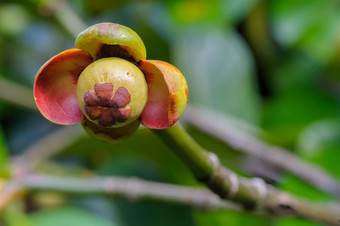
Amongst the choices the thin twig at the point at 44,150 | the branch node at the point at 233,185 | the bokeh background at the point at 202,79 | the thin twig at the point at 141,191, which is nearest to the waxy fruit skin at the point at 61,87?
the branch node at the point at 233,185

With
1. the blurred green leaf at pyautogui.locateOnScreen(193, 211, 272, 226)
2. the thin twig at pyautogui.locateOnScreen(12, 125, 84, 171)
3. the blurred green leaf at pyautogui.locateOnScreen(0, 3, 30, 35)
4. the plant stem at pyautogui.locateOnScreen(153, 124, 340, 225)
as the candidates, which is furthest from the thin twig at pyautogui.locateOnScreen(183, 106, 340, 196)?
the blurred green leaf at pyautogui.locateOnScreen(0, 3, 30, 35)

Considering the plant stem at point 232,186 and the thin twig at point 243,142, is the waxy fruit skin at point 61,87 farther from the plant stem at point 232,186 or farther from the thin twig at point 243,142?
the thin twig at point 243,142

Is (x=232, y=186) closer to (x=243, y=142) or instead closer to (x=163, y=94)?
(x=163, y=94)

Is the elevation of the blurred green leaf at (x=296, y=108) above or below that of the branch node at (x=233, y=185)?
above

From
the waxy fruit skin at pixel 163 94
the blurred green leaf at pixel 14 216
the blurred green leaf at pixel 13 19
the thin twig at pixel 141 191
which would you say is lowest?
the blurred green leaf at pixel 14 216

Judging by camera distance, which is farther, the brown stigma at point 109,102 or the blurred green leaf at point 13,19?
the blurred green leaf at point 13,19

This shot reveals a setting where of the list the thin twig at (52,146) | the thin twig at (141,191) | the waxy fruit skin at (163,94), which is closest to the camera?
the waxy fruit skin at (163,94)

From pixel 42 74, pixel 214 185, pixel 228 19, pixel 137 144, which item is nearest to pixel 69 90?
pixel 42 74

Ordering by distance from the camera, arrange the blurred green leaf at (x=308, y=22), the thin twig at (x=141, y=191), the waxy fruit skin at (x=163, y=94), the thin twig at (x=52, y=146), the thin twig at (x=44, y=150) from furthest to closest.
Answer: the blurred green leaf at (x=308, y=22) → the thin twig at (x=52, y=146) → the thin twig at (x=44, y=150) → the thin twig at (x=141, y=191) → the waxy fruit skin at (x=163, y=94)
